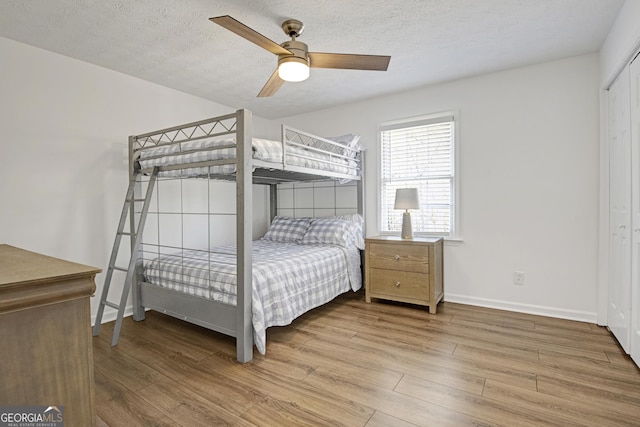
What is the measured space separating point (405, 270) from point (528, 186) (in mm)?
1418

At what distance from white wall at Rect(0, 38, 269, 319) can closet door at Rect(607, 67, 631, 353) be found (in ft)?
13.2

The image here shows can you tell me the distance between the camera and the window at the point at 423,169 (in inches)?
137

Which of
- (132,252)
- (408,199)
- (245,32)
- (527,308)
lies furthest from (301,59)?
(527,308)

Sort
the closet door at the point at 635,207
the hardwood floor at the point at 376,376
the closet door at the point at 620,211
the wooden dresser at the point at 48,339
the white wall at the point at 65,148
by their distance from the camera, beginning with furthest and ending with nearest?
the white wall at the point at 65,148 < the closet door at the point at 620,211 < the closet door at the point at 635,207 < the hardwood floor at the point at 376,376 < the wooden dresser at the point at 48,339

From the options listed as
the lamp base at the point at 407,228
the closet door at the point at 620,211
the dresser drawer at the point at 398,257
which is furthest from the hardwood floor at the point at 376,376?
the lamp base at the point at 407,228

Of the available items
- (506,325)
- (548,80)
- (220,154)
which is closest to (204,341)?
(220,154)

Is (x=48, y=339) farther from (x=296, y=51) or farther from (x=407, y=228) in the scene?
(x=407, y=228)

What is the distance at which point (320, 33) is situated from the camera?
→ 2375 mm

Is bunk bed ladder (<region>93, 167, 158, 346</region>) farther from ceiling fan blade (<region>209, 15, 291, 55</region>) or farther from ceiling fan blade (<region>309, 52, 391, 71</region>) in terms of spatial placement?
ceiling fan blade (<region>309, 52, 391, 71</region>)

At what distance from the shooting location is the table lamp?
329cm

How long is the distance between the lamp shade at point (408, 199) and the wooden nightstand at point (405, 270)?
1.13 feet

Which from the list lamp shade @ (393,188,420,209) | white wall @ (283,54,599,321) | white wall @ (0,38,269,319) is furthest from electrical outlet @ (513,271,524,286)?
white wall @ (0,38,269,319)

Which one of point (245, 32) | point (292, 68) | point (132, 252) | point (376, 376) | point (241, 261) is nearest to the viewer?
point (245, 32)

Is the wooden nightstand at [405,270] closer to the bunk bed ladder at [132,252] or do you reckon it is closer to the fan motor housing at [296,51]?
the fan motor housing at [296,51]
